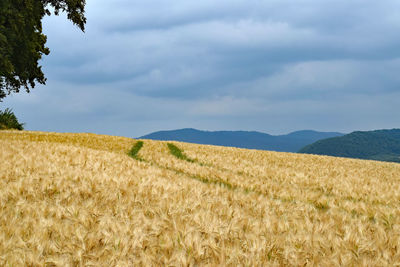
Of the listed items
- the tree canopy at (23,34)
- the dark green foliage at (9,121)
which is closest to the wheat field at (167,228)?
the tree canopy at (23,34)

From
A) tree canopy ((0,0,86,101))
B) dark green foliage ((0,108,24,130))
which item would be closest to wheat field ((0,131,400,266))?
tree canopy ((0,0,86,101))

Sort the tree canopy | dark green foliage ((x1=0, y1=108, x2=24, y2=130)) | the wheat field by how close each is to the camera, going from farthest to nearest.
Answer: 1. dark green foliage ((x1=0, y1=108, x2=24, y2=130))
2. the tree canopy
3. the wheat field

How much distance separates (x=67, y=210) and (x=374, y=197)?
8162 mm

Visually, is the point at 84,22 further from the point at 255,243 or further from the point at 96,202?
the point at 255,243

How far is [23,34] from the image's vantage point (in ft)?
81.6

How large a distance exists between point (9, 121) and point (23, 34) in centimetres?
2102

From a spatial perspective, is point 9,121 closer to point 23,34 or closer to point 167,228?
point 23,34

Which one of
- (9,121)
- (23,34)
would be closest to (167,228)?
(23,34)

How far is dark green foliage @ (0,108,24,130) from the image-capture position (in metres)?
40.4

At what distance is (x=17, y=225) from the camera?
4152mm

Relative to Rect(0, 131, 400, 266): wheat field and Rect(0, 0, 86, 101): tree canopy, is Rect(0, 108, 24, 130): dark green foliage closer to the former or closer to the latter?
Rect(0, 0, 86, 101): tree canopy

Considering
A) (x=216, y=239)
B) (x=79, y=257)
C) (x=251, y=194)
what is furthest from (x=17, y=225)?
(x=251, y=194)

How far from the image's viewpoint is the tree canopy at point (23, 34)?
22.8m

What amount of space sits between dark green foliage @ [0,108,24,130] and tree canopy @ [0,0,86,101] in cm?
1153
